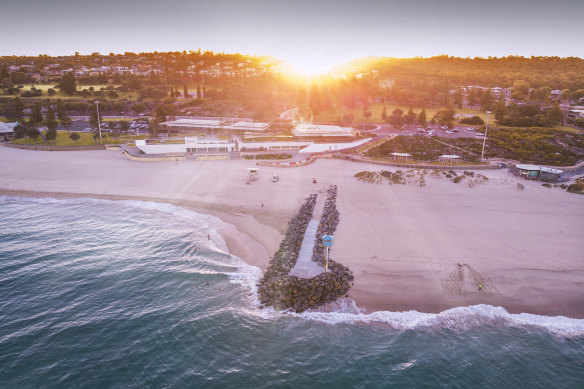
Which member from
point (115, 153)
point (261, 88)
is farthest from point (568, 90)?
point (115, 153)

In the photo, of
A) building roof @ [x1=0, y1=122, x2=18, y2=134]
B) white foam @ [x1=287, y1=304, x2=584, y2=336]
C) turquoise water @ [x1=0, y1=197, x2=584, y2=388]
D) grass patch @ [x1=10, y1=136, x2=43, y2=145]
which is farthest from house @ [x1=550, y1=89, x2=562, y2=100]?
building roof @ [x1=0, y1=122, x2=18, y2=134]

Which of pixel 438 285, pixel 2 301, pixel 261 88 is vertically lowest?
pixel 2 301

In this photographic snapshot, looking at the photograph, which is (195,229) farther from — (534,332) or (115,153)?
(115,153)

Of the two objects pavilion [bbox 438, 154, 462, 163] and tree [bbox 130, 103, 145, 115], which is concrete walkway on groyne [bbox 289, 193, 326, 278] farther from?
tree [bbox 130, 103, 145, 115]

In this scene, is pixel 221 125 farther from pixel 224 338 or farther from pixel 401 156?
pixel 224 338

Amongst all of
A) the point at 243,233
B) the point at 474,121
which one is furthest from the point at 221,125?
the point at 474,121

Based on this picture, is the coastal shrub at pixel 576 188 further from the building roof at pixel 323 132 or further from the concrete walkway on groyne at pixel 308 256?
the building roof at pixel 323 132
